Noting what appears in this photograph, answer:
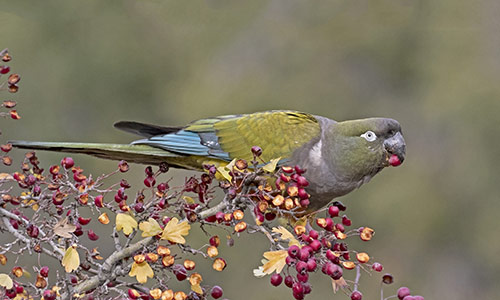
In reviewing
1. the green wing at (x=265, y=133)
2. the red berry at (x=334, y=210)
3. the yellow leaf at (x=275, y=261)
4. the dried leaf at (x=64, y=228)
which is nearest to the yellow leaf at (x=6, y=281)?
the dried leaf at (x=64, y=228)

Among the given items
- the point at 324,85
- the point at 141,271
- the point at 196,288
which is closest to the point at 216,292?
the point at 196,288

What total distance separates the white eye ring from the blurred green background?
170 inches

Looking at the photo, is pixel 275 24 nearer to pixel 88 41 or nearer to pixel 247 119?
pixel 88 41

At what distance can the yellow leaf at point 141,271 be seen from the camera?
167 centimetres

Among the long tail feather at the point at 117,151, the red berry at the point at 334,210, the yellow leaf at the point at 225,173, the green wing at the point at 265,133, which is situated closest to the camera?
the yellow leaf at the point at 225,173

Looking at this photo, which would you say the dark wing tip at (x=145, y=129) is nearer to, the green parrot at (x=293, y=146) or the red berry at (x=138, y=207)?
the green parrot at (x=293, y=146)

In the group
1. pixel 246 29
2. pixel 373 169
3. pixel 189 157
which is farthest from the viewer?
pixel 246 29

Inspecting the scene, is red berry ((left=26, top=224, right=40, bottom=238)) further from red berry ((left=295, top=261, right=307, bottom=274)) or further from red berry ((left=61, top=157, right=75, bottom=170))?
red berry ((left=295, top=261, right=307, bottom=274))

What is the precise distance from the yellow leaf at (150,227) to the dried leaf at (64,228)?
0.62ft

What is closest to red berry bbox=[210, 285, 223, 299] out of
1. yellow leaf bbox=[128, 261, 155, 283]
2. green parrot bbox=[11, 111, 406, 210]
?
yellow leaf bbox=[128, 261, 155, 283]

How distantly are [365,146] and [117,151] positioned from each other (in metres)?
0.97

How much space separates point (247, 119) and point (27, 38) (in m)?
5.35

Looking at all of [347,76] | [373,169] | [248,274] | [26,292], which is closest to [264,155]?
[373,169]

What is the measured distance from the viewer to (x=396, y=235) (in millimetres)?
7141
